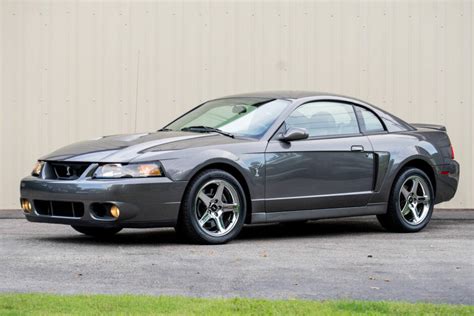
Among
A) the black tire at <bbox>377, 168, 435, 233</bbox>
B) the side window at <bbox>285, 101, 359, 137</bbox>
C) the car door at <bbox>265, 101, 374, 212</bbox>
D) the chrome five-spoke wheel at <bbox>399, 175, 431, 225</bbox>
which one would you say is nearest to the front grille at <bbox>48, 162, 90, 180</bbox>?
the car door at <bbox>265, 101, 374, 212</bbox>

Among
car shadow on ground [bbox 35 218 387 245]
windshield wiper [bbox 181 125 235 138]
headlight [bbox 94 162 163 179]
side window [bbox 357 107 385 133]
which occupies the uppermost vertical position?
side window [bbox 357 107 385 133]

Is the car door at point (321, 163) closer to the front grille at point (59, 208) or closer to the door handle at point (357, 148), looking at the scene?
the door handle at point (357, 148)

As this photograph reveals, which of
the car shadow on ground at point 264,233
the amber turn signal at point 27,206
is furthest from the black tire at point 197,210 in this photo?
the amber turn signal at point 27,206

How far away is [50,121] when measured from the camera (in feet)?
48.7

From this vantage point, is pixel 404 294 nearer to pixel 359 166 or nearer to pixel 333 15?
pixel 359 166

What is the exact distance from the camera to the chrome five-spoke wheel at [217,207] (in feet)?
33.4

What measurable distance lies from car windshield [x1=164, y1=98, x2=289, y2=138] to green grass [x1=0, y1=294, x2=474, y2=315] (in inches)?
158

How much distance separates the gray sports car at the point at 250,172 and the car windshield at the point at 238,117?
1 cm

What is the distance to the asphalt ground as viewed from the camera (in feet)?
24.8

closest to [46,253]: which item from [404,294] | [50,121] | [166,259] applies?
[166,259]

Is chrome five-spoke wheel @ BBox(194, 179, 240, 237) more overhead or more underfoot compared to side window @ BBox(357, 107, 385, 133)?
more underfoot

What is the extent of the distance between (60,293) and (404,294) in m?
2.16

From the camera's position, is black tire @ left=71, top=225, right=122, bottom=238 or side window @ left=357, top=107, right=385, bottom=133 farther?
side window @ left=357, top=107, right=385, bottom=133

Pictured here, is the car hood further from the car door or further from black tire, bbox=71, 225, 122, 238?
black tire, bbox=71, 225, 122, 238
